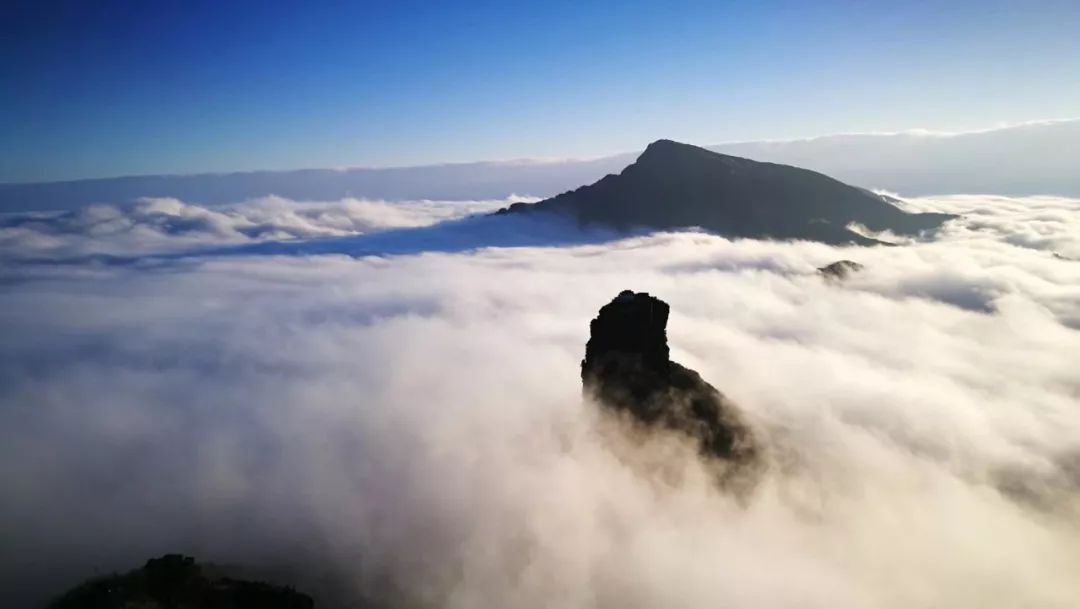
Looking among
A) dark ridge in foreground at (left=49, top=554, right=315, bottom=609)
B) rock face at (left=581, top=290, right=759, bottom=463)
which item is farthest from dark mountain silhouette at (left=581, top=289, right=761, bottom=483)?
dark ridge in foreground at (left=49, top=554, right=315, bottom=609)

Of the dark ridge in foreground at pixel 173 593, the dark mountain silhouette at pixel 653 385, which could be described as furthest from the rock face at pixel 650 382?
the dark ridge in foreground at pixel 173 593

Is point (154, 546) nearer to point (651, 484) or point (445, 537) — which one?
point (445, 537)

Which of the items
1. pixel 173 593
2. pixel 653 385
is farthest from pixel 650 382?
pixel 173 593

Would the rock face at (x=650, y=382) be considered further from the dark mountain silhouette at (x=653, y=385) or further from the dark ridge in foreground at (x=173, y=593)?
the dark ridge in foreground at (x=173, y=593)

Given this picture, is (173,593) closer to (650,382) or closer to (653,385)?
(650,382)

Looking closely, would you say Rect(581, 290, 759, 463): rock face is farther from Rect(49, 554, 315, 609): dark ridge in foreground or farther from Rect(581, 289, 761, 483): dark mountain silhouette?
Rect(49, 554, 315, 609): dark ridge in foreground

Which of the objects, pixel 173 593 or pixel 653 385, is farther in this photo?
pixel 653 385

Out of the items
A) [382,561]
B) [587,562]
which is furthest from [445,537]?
[587,562]
